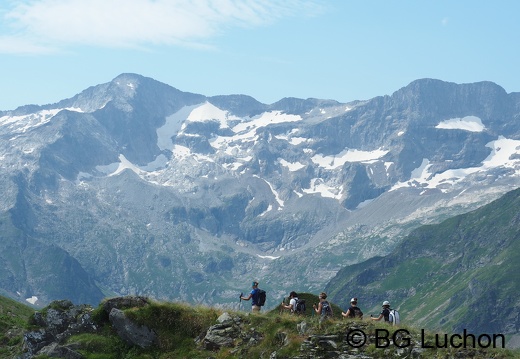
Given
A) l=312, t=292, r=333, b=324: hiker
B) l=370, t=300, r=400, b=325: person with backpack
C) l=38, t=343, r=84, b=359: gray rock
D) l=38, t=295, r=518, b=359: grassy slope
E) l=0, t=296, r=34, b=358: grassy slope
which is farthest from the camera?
l=0, t=296, r=34, b=358: grassy slope

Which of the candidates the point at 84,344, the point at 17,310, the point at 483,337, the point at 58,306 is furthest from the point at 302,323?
the point at 17,310

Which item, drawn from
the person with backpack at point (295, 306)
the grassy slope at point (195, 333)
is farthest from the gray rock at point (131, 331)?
the person with backpack at point (295, 306)

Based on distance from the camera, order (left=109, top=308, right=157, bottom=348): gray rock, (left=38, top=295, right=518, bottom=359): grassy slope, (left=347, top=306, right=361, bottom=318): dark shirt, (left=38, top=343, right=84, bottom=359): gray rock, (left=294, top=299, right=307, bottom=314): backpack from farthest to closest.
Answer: (left=294, top=299, right=307, bottom=314): backpack < (left=109, top=308, right=157, bottom=348): gray rock < (left=347, top=306, right=361, bottom=318): dark shirt < (left=38, top=343, right=84, bottom=359): gray rock < (left=38, top=295, right=518, bottom=359): grassy slope

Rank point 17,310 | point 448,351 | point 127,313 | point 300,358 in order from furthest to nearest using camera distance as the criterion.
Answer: point 17,310 → point 127,313 → point 300,358 → point 448,351

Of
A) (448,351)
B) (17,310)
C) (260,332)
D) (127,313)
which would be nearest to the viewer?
(448,351)

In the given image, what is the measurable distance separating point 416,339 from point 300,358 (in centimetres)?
556

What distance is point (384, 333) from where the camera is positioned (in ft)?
120

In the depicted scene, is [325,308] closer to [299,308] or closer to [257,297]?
[299,308]

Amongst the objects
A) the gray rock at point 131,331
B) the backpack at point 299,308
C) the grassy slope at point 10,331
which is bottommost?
the grassy slope at point 10,331

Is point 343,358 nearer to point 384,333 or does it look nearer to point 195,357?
point 384,333

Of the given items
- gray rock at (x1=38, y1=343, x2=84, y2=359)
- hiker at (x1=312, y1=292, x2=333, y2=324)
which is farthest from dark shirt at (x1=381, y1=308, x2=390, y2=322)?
gray rock at (x1=38, y1=343, x2=84, y2=359)

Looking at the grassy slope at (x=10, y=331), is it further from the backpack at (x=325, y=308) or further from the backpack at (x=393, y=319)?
the backpack at (x=393, y=319)

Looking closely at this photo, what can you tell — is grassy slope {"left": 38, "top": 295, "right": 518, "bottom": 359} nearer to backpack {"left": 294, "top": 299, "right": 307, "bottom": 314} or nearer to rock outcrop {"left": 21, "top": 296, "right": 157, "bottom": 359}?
rock outcrop {"left": 21, "top": 296, "right": 157, "bottom": 359}

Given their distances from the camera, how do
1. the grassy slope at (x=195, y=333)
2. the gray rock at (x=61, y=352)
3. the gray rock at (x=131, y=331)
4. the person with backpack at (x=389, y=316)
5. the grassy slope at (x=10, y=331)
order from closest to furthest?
the grassy slope at (x=195, y=333) → the person with backpack at (x=389, y=316) → the gray rock at (x=61, y=352) → the gray rock at (x=131, y=331) → the grassy slope at (x=10, y=331)
